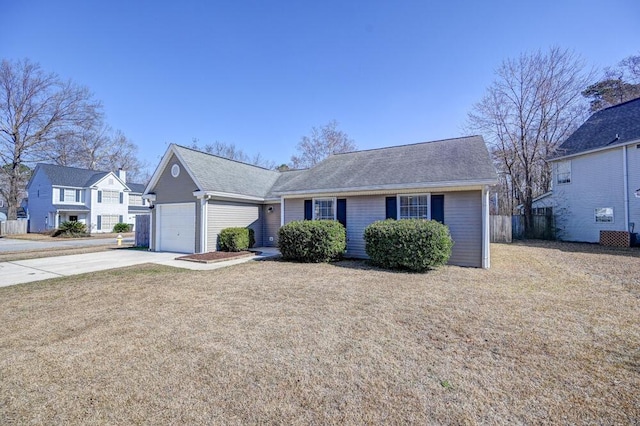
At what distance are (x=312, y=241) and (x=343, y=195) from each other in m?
2.53

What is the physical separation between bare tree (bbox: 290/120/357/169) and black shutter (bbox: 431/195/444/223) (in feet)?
75.1

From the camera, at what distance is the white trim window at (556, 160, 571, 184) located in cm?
1794

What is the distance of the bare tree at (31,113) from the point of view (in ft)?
90.3

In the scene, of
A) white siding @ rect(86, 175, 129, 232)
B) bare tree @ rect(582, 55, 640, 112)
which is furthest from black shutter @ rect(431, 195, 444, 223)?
white siding @ rect(86, 175, 129, 232)

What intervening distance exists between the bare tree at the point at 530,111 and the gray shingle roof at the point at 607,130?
127 cm

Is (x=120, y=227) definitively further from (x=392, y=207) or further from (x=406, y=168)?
(x=406, y=168)

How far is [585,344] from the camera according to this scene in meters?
3.74

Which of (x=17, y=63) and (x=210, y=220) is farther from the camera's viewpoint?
(x=17, y=63)

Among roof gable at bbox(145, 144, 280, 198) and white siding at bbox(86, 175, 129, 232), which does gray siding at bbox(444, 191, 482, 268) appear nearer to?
roof gable at bbox(145, 144, 280, 198)

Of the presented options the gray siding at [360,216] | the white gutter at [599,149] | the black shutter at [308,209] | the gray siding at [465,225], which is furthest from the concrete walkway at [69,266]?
the white gutter at [599,149]

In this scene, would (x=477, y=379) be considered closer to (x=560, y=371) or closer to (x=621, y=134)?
(x=560, y=371)

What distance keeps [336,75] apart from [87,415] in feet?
51.5

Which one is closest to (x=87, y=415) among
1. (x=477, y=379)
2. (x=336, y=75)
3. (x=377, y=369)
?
(x=377, y=369)

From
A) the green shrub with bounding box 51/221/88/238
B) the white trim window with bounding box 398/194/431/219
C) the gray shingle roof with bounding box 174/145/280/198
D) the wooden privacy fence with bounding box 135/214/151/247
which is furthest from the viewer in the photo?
the green shrub with bounding box 51/221/88/238
